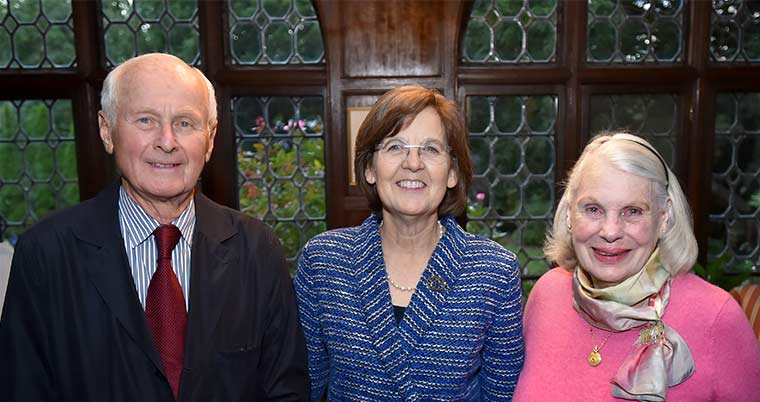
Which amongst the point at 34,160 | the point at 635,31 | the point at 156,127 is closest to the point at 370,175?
the point at 156,127

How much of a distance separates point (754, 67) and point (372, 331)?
11.1 ft

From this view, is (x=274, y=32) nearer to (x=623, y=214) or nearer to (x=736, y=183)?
(x=623, y=214)

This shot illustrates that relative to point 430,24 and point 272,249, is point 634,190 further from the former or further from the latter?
point 430,24

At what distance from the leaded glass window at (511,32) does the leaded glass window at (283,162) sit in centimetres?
104

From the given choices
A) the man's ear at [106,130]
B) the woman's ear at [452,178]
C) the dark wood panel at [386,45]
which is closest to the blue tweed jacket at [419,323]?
the woman's ear at [452,178]

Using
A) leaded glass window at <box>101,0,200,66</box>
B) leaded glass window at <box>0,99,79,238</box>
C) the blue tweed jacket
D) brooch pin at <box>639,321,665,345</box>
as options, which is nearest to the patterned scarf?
brooch pin at <box>639,321,665,345</box>

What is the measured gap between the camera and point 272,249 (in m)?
1.62

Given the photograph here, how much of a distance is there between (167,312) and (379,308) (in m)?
0.54

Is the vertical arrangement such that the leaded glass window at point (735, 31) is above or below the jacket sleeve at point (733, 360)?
above

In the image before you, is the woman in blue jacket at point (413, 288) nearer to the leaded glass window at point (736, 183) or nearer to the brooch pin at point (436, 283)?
the brooch pin at point (436, 283)

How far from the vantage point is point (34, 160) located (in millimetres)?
3736

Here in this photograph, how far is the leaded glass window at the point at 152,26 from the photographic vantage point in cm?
362

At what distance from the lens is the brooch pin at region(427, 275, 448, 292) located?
1.59 metres

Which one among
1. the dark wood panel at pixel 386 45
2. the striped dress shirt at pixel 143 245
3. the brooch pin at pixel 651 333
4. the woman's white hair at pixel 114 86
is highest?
the dark wood panel at pixel 386 45
